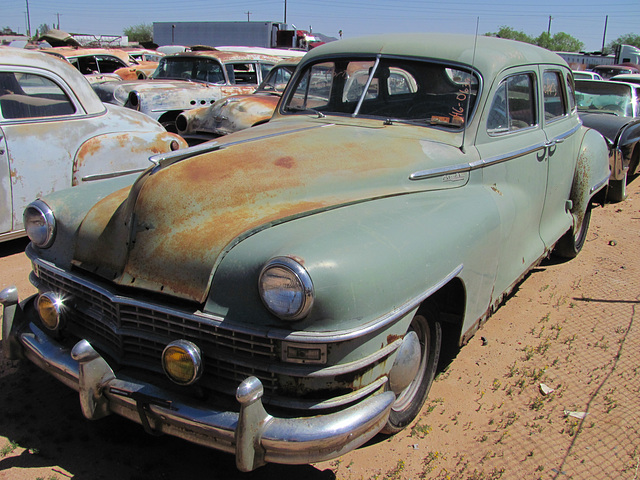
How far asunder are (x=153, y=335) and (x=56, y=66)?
3740 mm

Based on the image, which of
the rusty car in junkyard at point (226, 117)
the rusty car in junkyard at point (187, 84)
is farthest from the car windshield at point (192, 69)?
the rusty car in junkyard at point (226, 117)

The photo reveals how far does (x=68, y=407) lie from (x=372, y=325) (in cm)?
178

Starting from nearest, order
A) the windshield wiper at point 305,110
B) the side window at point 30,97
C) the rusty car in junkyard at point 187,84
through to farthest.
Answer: the windshield wiper at point 305,110 → the side window at point 30,97 → the rusty car in junkyard at point 187,84

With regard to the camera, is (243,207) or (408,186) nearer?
(243,207)

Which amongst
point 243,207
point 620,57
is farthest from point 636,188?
point 620,57

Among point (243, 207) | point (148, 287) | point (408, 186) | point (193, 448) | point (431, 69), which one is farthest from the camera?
point (431, 69)

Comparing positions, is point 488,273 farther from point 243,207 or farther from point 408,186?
point 243,207

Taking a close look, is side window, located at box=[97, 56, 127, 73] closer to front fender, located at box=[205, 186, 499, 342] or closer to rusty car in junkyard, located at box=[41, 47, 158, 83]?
rusty car in junkyard, located at box=[41, 47, 158, 83]

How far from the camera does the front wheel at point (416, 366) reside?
7.71 ft

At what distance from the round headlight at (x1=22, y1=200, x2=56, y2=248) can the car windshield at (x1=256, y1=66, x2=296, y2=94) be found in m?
5.47

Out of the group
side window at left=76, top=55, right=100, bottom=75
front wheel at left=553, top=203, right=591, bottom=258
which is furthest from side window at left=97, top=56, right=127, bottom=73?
front wheel at left=553, top=203, right=591, bottom=258

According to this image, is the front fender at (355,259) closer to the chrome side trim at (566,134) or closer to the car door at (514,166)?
the car door at (514,166)

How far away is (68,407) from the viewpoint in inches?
112

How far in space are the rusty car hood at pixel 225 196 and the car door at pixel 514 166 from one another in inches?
12.2
